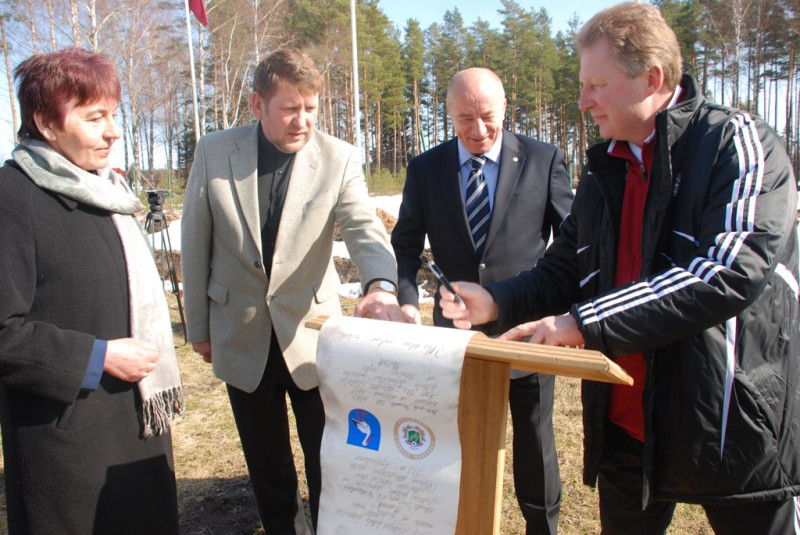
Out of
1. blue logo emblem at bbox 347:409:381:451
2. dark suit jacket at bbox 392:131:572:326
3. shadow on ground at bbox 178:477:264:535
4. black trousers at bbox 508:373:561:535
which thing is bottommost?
shadow on ground at bbox 178:477:264:535

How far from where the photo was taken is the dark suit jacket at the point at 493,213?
2568 mm

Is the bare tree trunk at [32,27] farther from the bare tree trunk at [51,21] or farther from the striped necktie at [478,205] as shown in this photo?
the striped necktie at [478,205]

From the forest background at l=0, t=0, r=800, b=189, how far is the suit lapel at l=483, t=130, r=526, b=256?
16.5 metres

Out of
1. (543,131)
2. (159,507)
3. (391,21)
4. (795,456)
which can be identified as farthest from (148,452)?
(543,131)

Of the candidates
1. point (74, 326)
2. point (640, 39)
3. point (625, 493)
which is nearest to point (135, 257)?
point (74, 326)

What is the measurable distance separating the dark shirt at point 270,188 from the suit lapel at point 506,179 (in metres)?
0.93

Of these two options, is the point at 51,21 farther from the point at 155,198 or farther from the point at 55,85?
the point at 55,85

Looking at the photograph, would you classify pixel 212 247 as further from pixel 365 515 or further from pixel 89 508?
pixel 365 515

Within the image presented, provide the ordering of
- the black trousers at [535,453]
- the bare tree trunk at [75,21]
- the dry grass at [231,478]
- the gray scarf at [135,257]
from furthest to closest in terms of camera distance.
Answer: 1. the bare tree trunk at [75,21]
2. the dry grass at [231,478]
3. the black trousers at [535,453]
4. the gray scarf at [135,257]

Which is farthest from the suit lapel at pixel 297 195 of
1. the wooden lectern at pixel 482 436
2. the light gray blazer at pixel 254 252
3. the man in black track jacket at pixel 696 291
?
the wooden lectern at pixel 482 436

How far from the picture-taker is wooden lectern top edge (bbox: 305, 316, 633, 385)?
103 centimetres

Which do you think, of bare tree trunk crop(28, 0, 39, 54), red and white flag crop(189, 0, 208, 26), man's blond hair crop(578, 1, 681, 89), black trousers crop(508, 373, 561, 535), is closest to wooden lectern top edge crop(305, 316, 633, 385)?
man's blond hair crop(578, 1, 681, 89)

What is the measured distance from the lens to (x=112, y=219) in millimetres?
1855

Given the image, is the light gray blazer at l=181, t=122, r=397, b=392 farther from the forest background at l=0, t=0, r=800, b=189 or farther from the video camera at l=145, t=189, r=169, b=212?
the forest background at l=0, t=0, r=800, b=189
